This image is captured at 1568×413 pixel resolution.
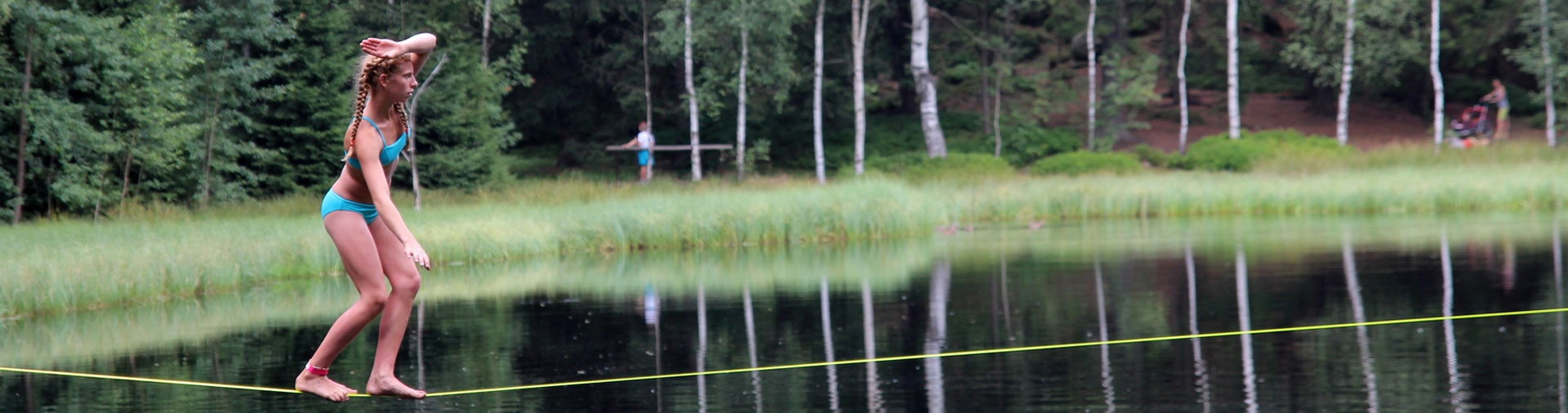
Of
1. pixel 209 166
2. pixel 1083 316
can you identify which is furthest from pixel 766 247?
pixel 209 166

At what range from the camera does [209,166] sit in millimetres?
25469

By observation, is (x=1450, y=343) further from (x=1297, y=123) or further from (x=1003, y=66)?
(x=1297, y=123)

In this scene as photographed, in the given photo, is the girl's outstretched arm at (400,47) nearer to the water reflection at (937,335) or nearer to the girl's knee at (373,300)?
the girl's knee at (373,300)

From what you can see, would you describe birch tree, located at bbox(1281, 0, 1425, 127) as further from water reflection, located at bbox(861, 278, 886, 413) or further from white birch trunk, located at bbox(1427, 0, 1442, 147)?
water reflection, located at bbox(861, 278, 886, 413)

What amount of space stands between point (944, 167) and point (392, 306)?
26709mm

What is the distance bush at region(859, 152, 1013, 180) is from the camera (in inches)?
1224

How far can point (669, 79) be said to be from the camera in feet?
138

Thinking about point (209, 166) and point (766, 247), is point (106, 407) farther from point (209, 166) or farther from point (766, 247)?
point (209, 166)

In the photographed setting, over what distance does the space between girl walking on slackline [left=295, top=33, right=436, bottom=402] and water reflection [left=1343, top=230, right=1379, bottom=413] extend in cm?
473

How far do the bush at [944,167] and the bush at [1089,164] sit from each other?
4.44 feet

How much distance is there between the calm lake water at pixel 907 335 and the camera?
743cm

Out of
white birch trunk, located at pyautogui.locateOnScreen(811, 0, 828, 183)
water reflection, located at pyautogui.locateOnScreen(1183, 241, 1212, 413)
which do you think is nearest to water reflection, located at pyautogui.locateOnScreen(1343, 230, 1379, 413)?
water reflection, located at pyautogui.locateOnScreen(1183, 241, 1212, 413)

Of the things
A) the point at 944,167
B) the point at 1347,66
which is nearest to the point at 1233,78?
the point at 1347,66

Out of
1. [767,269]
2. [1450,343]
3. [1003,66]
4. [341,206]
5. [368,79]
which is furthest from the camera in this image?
[1003,66]
